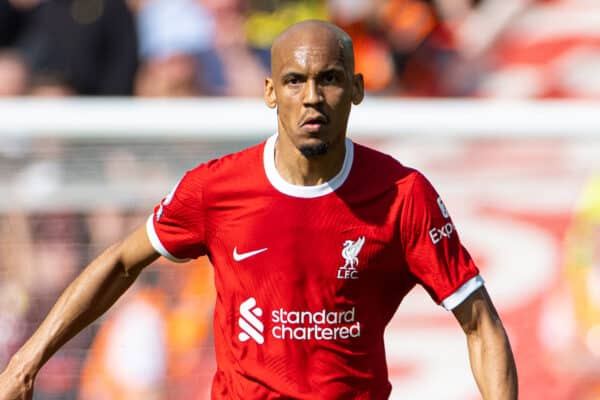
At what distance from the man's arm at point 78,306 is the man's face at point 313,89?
0.81 metres

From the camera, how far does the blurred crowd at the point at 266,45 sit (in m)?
8.41

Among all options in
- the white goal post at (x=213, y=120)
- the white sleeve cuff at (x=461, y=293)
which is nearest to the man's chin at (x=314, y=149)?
A: the white sleeve cuff at (x=461, y=293)

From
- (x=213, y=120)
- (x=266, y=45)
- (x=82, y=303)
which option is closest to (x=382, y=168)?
(x=82, y=303)

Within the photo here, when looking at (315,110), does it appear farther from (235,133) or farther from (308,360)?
(235,133)

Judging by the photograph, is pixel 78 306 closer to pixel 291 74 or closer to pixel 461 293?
pixel 291 74

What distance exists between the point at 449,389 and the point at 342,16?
10.2 ft

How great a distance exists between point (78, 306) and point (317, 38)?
1294mm

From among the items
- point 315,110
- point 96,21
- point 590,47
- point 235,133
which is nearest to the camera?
point 315,110

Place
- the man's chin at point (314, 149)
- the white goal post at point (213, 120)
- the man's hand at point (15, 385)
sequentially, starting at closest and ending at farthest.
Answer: the man's chin at point (314, 149) < the man's hand at point (15, 385) < the white goal post at point (213, 120)

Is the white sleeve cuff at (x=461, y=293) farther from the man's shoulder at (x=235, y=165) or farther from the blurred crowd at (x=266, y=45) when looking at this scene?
the blurred crowd at (x=266, y=45)

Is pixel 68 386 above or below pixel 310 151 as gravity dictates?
below

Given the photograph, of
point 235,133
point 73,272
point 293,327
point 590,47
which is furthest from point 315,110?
point 590,47

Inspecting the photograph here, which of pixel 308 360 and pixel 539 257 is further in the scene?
pixel 539 257

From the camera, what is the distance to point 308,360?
13.6ft
